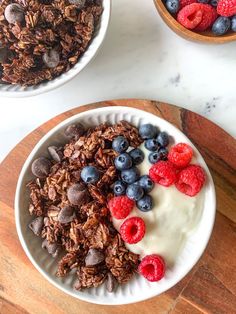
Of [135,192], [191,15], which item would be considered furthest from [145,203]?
[191,15]

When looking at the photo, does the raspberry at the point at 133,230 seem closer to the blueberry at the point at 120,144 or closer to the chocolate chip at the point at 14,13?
the blueberry at the point at 120,144

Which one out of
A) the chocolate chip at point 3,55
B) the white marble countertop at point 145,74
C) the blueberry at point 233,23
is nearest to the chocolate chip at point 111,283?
the white marble countertop at point 145,74

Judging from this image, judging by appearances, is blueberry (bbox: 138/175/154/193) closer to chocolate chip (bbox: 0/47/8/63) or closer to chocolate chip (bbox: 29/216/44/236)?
chocolate chip (bbox: 29/216/44/236)

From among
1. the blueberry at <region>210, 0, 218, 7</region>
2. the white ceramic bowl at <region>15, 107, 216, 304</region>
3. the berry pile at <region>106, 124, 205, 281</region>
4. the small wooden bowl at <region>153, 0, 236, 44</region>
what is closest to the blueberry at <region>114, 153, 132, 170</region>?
the berry pile at <region>106, 124, 205, 281</region>

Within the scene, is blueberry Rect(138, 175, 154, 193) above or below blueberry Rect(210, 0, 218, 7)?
below

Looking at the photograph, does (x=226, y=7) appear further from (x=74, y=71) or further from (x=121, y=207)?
(x=121, y=207)

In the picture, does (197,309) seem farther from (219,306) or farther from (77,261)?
(77,261)
